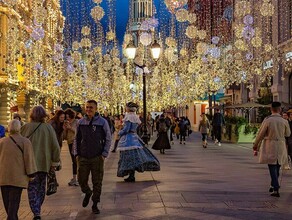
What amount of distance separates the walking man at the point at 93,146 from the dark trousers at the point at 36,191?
105 centimetres

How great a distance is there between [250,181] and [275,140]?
283 centimetres

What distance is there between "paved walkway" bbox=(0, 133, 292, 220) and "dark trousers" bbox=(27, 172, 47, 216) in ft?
1.86

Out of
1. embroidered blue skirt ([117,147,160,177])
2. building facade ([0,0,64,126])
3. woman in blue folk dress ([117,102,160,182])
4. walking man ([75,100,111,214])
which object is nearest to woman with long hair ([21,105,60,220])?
walking man ([75,100,111,214])

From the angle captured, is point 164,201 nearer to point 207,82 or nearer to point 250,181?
point 250,181

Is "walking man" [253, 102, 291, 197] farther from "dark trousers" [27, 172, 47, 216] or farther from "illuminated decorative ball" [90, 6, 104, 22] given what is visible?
"illuminated decorative ball" [90, 6, 104, 22]

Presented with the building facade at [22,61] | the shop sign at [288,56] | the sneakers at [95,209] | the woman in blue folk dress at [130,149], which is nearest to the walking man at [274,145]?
the sneakers at [95,209]

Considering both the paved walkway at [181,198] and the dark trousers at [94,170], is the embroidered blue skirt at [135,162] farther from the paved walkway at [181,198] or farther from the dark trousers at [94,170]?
the dark trousers at [94,170]

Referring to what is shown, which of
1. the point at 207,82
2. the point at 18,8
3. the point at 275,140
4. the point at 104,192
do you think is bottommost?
the point at 104,192

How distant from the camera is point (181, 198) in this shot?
11.9m

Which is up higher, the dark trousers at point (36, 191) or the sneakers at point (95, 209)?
the dark trousers at point (36, 191)

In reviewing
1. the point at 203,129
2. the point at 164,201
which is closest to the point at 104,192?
the point at 164,201

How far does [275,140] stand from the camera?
39.7 ft

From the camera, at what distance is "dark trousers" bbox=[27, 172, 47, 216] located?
30.7ft

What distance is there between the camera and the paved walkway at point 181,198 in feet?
33.1
